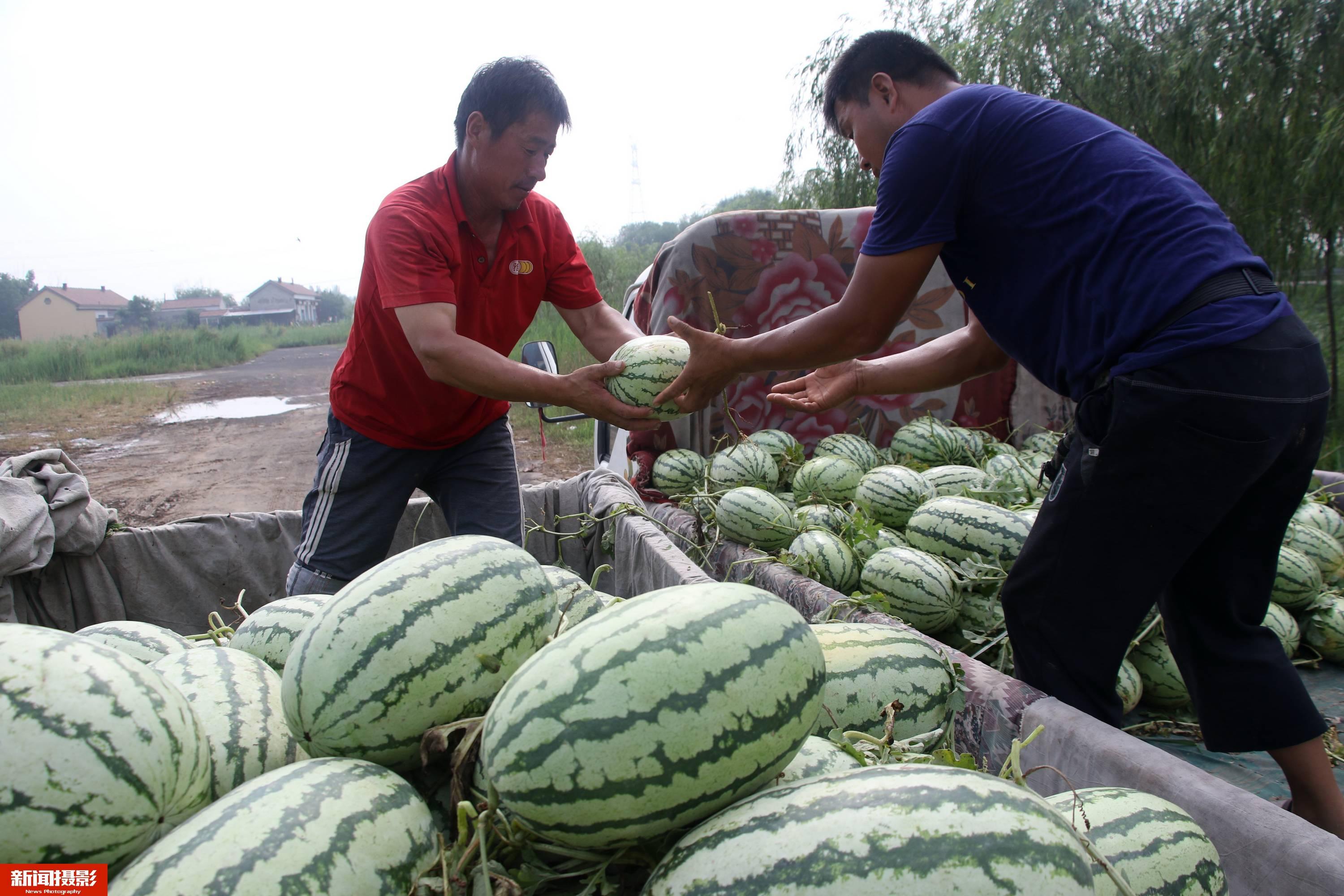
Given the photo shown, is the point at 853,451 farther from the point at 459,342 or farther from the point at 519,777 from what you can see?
the point at 519,777

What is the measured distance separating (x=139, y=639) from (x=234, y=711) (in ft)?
2.07

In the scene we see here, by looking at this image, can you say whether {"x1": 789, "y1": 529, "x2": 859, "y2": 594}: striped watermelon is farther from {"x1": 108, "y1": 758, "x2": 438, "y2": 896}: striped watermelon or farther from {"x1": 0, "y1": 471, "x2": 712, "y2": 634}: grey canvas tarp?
{"x1": 108, "y1": 758, "x2": 438, "y2": 896}: striped watermelon

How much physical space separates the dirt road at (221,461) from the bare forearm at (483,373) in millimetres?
3185

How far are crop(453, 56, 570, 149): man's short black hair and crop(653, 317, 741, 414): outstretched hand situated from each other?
943 millimetres

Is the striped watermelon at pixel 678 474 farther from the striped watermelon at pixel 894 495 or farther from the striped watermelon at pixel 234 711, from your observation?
the striped watermelon at pixel 234 711

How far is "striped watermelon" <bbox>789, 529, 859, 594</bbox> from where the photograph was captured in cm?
272

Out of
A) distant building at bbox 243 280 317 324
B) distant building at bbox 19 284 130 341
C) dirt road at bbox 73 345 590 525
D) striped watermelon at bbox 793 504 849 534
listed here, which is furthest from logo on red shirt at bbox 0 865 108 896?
distant building at bbox 243 280 317 324

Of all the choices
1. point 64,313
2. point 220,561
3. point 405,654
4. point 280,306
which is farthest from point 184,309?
point 405,654

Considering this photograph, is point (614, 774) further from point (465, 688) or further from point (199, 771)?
point (199, 771)

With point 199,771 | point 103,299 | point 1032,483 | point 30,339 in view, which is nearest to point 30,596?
point 199,771

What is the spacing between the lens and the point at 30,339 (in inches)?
937

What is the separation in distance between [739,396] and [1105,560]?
2.97 metres

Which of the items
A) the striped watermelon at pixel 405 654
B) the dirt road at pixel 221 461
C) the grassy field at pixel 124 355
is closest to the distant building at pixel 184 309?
the grassy field at pixel 124 355

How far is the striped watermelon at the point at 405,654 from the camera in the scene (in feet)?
3.45
